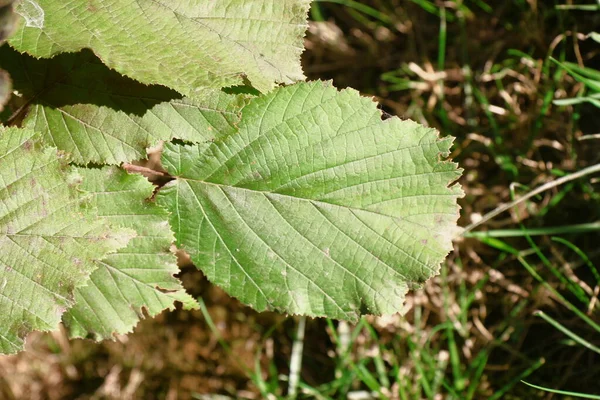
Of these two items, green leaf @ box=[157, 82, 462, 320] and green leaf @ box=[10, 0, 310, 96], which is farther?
green leaf @ box=[157, 82, 462, 320]

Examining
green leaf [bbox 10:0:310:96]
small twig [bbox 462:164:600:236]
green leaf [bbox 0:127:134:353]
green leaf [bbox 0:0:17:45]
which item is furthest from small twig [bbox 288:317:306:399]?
green leaf [bbox 0:0:17:45]

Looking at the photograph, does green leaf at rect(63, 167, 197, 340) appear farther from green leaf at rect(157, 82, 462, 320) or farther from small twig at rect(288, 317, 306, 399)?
small twig at rect(288, 317, 306, 399)

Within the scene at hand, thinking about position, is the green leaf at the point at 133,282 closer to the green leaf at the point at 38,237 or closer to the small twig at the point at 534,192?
the green leaf at the point at 38,237

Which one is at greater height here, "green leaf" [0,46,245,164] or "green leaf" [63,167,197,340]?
"green leaf" [0,46,245,164]

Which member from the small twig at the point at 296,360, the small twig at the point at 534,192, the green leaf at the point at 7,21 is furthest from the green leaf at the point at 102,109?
the small twig at the point at 296,360

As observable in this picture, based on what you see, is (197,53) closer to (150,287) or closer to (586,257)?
(150,287)

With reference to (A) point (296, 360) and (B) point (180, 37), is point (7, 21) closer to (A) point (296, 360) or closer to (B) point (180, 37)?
(B) point (180, 37)

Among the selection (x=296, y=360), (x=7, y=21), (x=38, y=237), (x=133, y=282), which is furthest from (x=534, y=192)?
(x=7, y=21)
